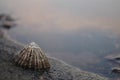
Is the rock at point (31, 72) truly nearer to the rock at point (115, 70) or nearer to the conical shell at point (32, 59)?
the conical shell at point (32, 59)

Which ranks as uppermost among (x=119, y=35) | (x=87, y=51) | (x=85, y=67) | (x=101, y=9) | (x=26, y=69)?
(x=101, y=9)

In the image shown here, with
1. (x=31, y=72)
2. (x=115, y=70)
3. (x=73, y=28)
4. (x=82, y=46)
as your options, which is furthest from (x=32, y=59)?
(x=73, y=28)

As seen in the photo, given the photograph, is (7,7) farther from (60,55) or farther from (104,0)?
(60,55)

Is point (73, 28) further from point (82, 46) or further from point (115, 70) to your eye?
point (115, 70)

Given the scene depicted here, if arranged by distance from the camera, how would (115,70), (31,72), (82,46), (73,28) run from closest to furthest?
(31,72) → (115,70) → (82,46) → (73,28)

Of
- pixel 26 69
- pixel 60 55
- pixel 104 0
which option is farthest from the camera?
pixel 104 0

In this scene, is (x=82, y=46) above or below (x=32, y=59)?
above

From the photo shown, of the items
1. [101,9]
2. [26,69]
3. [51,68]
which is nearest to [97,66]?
[51,68]

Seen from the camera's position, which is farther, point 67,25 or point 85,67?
point 67,25
